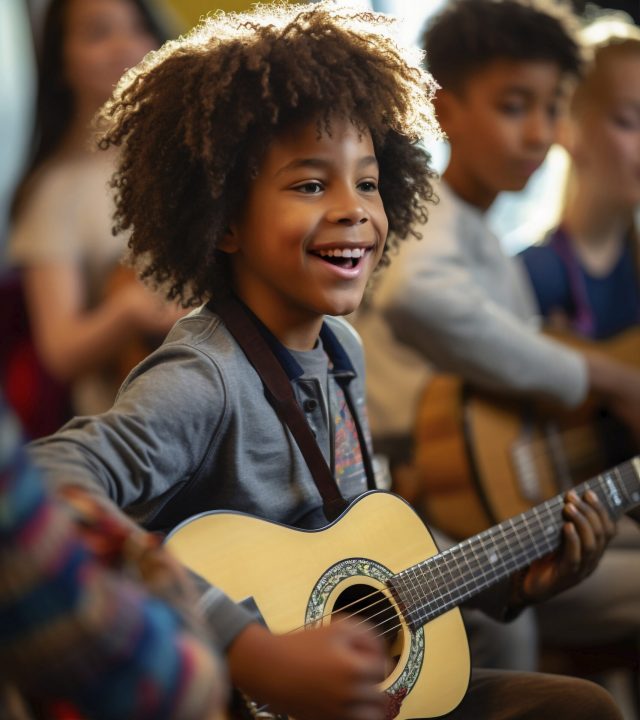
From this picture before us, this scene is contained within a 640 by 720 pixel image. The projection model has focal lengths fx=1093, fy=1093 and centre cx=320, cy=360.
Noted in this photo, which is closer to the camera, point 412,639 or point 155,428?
Answer: point 155,428

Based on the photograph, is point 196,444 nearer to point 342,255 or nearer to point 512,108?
point 342,255

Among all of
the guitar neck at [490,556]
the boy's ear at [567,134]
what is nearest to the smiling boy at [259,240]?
the guitar neck at [490,556]

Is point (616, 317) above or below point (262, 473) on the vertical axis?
below

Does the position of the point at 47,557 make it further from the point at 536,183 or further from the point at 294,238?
the point at 536,183

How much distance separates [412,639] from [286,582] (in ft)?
0.54

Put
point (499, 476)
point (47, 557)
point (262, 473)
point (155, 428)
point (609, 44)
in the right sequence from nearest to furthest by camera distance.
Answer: point (47, 557) < point (155, 428) < point (262, 473) < point (499, 476) < point (609, 44)

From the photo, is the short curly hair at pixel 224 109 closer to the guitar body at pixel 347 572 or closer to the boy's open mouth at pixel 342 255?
the boy's open mouth at pixel 342 255

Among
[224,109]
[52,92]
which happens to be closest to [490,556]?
[224,109]

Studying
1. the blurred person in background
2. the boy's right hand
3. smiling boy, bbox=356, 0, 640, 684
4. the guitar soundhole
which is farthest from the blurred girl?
the boy's right hand

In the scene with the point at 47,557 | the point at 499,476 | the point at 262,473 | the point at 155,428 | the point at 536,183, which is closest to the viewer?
the point at 47,557

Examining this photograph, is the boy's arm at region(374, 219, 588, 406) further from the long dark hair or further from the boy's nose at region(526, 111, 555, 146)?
the long dark hair

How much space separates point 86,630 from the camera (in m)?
0.54

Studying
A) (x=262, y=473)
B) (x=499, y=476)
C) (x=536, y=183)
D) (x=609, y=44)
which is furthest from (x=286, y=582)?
(x=536, y=183)

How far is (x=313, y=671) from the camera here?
775 mm
